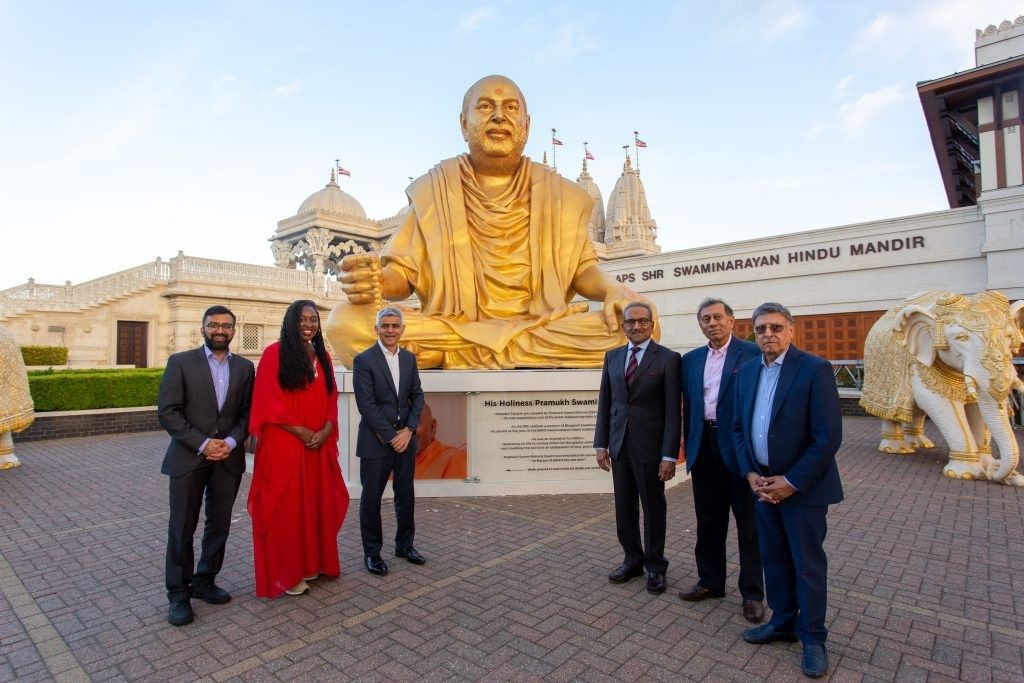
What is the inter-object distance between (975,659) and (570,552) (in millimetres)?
2099

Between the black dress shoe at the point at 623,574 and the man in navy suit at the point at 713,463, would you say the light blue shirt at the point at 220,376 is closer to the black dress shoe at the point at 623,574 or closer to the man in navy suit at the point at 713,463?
the black dress shoe at the point at 623,574

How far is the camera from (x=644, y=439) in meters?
3.18

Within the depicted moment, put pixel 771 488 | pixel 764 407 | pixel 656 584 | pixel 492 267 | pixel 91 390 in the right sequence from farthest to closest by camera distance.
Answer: pixel 91 390 < pixel 492 267 < pixel 656 584 < pixel 764 407 < pixel 771 488

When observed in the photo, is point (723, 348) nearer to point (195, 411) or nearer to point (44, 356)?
point (195, 411)

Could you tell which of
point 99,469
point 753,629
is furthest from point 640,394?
point 99,469

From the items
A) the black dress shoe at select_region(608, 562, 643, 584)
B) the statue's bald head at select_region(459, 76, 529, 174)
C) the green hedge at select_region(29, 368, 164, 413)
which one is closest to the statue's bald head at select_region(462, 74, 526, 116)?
the statue's bald head at select_region(459, 76, 529, 174)

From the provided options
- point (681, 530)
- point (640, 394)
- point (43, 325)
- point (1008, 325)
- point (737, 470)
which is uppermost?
point (43, 325)

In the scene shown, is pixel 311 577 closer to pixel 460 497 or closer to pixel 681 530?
pixel 460 497

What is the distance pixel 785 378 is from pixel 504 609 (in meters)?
1.83

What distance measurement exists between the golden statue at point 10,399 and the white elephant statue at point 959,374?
1105 cm

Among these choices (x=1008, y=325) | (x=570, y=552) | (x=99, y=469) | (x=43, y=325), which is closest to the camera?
(x=570, y=552)

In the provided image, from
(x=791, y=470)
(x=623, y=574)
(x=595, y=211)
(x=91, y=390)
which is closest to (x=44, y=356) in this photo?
(x=91, y=390)

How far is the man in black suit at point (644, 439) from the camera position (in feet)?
10.4

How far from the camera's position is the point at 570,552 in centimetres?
375
